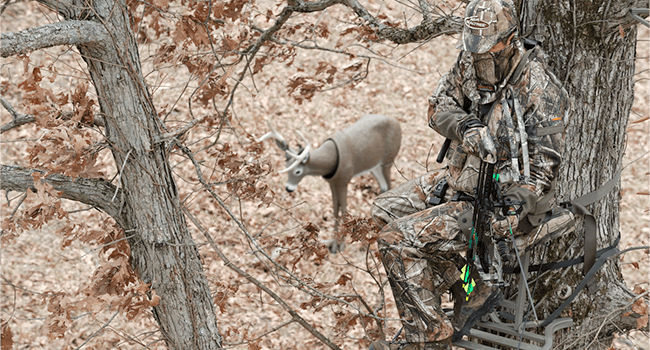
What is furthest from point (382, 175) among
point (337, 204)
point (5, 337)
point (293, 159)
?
point (5, 337)

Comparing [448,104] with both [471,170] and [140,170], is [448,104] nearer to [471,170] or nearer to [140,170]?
[471,170]

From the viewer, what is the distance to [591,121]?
4258mm

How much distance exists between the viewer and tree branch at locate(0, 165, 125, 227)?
3.35 metres

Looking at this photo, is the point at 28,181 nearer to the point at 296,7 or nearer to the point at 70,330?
the point at 296,7

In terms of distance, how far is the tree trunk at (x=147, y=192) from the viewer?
346 cm

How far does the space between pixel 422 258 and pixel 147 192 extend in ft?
5.86

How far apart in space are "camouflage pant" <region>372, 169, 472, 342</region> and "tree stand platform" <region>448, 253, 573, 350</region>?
0.34 m

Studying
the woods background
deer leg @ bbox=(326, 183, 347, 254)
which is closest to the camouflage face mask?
the woods background

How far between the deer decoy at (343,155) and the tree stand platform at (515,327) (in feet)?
13.5

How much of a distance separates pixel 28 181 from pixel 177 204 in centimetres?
88

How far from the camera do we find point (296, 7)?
451 centimetres

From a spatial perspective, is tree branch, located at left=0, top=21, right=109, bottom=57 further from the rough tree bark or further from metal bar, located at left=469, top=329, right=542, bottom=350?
metal bar, located at left=469, top=329, right=542, bottom=350

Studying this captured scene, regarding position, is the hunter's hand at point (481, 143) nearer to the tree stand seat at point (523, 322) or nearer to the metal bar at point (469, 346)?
the tree stand seat at point (523, 322)

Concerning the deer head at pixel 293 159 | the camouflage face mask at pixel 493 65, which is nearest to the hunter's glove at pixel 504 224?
the camouflage face mask at pixel 493 65
